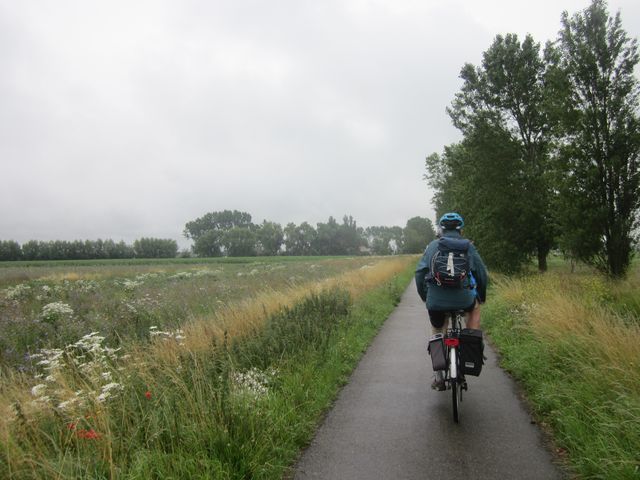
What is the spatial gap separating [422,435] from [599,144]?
39.8ft

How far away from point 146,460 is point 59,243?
369ft

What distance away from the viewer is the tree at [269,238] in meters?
130

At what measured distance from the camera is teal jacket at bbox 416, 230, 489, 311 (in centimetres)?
485

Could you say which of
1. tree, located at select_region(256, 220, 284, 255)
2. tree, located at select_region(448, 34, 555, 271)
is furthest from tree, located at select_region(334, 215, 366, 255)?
tree, located at select_region(448, 34, 555, 271)

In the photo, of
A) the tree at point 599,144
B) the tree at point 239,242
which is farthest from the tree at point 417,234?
the tree at point 599,144

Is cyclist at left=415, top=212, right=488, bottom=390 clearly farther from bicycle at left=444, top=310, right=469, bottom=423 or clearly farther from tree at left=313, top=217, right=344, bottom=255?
tree at left=313, top=217, right=344, bottom=255

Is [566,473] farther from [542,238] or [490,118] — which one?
[490,118]

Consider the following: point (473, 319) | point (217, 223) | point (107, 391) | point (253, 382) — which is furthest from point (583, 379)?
point (217, 223)

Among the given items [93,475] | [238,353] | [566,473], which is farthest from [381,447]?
[238,353]

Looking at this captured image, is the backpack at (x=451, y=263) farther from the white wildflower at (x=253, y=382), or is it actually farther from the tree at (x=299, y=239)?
the tree at (x=299, y=239)

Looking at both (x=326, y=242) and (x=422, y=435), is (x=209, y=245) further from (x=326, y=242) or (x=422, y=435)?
(x=422, y=435)

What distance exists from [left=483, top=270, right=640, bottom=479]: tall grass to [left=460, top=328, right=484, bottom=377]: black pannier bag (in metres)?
0.90

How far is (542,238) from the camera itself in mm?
17938

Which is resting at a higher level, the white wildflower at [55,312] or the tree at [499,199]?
the tree at [499,199]
